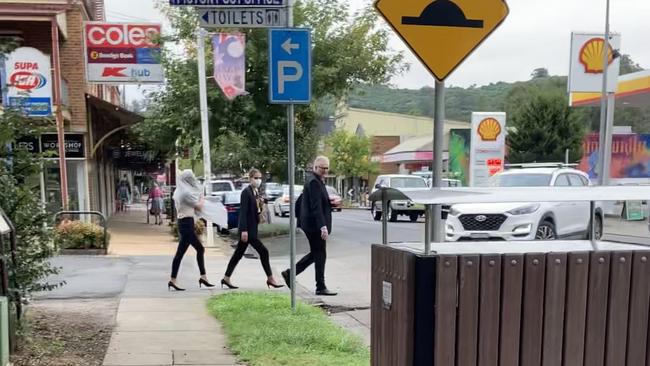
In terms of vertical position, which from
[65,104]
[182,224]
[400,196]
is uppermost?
[65,104]

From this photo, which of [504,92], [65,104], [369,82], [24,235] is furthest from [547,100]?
[24,235]

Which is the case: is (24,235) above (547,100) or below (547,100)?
below

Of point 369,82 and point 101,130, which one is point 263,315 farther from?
point 101,130

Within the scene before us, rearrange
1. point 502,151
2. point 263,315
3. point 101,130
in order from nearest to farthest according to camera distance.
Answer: point 263,315 → point 502,151 → point 101,130

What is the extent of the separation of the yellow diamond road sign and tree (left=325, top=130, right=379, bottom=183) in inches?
1905

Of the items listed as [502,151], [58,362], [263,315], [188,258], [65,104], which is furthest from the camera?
[502,151]

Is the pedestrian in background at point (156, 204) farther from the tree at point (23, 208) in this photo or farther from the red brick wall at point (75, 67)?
the tree at point (23, 208)

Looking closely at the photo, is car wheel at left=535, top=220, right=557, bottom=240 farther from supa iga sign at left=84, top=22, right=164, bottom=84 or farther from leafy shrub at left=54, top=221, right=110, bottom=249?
supa iga sign at left=84, top=22, right=164, bottom=84

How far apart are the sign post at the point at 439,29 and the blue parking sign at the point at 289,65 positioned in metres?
2.41

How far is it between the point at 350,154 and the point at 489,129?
3469 centimetres

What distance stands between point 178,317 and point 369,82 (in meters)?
13.8

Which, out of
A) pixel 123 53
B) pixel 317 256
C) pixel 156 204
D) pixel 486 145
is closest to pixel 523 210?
pixel 317 256

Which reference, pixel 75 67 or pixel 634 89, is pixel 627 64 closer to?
pixel 634 89

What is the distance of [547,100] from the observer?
4278 centimetres
